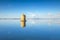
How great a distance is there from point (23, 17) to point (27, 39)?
43.9ft

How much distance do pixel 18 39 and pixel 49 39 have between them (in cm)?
216

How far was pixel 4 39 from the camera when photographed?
777 cm

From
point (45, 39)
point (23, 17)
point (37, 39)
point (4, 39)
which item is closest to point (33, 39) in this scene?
point (37, 39)

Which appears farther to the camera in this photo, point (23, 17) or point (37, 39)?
point (23, 17)

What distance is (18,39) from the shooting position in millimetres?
7867

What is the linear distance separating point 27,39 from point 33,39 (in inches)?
18.1

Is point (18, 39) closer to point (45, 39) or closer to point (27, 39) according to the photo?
point (27, 39)

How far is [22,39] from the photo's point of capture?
795 cm

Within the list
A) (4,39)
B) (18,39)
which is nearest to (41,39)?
(18,39)

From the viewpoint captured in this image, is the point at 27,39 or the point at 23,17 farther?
the point at 23,17

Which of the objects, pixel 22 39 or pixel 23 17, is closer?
pixel 22 39

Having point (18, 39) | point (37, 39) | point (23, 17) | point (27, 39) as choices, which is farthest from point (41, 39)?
point (23, 17)

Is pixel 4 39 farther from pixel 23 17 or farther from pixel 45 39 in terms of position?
pixel 23 17

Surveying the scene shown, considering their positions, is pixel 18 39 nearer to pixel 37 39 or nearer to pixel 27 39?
pixel 27 39
